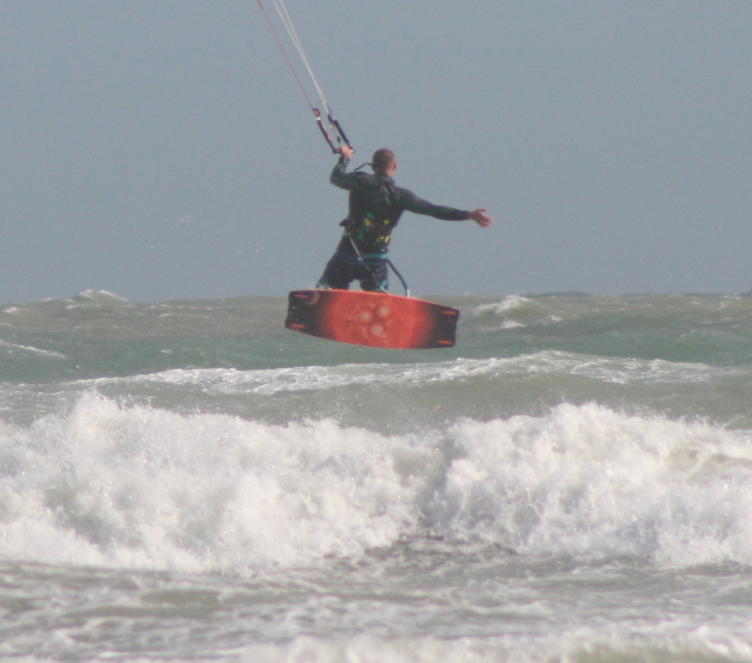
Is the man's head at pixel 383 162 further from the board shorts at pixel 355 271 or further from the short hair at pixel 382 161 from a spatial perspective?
the board shorts at pixel 355 271

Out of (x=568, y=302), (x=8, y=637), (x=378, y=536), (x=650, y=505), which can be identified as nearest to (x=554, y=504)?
(x=650, y=505)

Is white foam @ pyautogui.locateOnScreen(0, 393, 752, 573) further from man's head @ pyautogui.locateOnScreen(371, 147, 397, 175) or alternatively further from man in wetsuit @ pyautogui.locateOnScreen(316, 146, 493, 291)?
man's head @ pyautogui.locateOnScreen(371, 147, 397, 175)

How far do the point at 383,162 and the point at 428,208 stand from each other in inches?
18.0

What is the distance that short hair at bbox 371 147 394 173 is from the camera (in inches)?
278

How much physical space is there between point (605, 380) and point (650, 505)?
3.50m

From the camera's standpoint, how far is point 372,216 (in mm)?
7102

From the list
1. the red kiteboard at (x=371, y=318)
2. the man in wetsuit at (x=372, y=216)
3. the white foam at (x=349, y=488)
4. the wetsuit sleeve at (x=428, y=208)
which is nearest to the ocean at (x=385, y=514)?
the white foam at (x=349, y=488)

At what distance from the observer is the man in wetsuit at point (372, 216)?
6.93 metres

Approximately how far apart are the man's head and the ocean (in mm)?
2135

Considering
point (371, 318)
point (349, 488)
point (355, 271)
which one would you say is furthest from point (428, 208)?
point (349, 488)

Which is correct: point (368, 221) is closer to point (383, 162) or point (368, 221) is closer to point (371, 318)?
point (383, 162)

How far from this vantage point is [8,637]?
4.80 m

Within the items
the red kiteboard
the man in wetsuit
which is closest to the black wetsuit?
the man in wetsuit

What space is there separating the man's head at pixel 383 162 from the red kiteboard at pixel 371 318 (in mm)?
909
